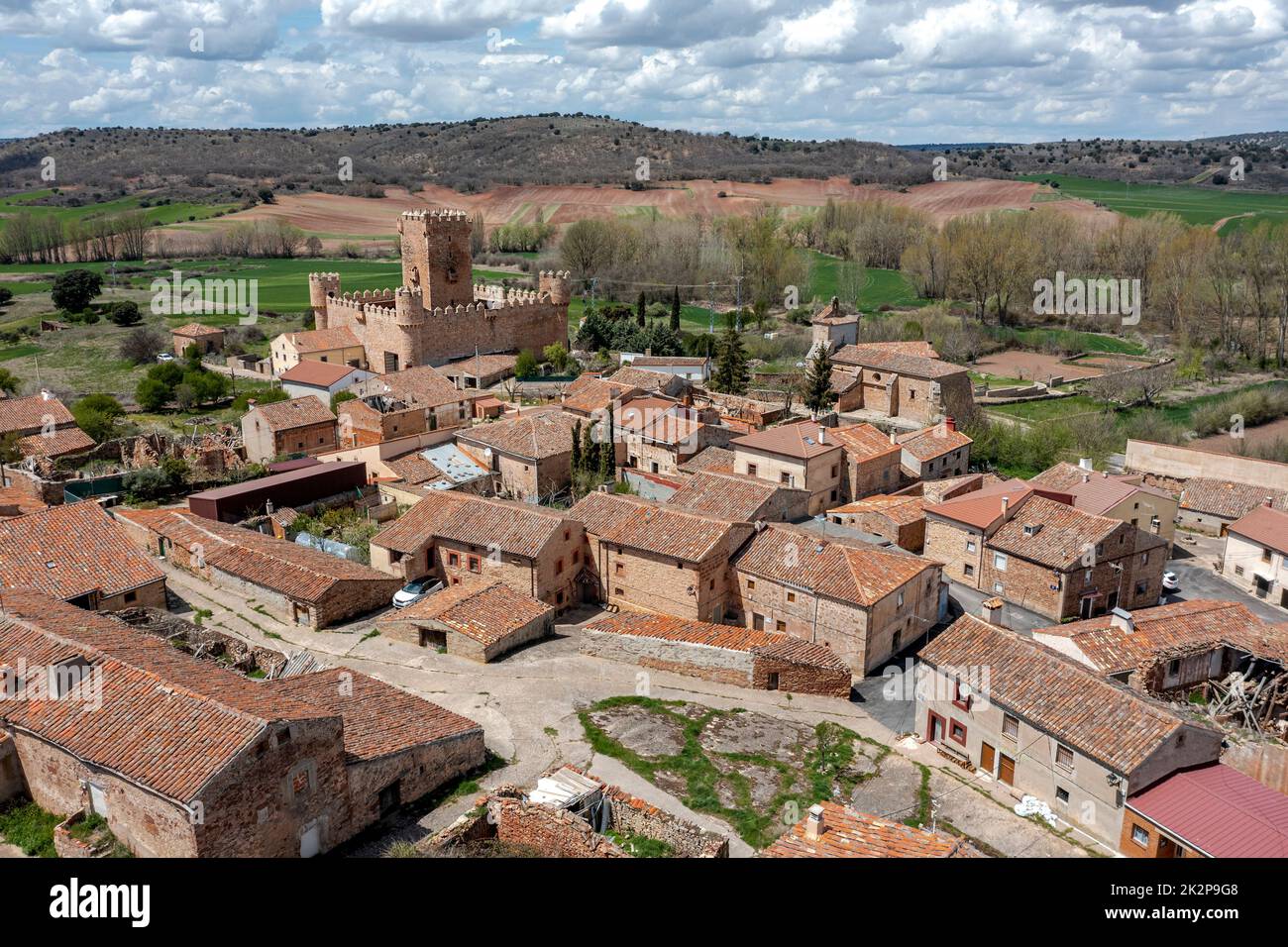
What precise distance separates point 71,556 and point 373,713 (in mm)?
10468

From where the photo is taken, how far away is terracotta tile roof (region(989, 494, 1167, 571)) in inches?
1091

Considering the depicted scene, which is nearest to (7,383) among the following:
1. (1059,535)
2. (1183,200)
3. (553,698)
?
(553,698)

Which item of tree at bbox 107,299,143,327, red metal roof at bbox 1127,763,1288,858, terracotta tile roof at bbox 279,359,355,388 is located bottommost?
red metal roof at bbox 1127,763,1288,858

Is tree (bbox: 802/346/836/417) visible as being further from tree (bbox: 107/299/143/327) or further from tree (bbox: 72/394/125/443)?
tree (bbox: 107/299/143/327)

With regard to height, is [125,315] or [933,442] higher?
[125,315]

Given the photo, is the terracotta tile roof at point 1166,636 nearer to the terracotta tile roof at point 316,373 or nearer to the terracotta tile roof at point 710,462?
the terracotta tile roof at point 710,462

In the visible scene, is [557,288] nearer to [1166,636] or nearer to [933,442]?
[933,442]

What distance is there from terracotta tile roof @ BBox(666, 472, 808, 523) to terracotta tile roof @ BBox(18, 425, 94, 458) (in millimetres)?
22906

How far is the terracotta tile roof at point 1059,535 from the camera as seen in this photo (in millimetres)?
27719

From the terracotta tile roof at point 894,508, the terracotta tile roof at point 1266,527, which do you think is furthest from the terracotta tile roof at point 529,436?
the terracotta tile roof at point 1266,527

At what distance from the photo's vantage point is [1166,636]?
23.4m

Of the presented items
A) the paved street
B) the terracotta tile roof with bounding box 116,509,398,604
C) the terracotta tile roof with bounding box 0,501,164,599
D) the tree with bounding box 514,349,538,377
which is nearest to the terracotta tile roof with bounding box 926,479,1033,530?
the paved street

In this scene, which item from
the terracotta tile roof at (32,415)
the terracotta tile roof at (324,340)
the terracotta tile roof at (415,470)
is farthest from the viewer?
the terracotta tile roof at (324,340)

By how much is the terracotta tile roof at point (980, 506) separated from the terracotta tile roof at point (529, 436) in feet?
39.9
